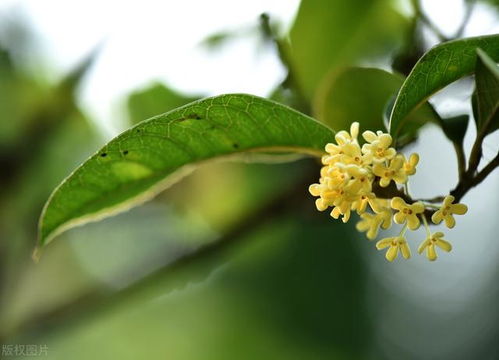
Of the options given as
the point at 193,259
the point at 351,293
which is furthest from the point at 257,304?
the point at 193,259

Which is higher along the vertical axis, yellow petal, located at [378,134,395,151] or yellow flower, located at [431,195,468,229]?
yellow petal, located at [378,134,395,151]

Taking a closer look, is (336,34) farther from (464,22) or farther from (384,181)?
(384,181)

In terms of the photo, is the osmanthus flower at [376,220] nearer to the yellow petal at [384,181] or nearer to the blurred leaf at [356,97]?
the yellow petal at [384,181]

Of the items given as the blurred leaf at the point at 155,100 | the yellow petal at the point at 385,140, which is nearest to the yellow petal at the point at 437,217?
the yellow petal at the point at 385,140

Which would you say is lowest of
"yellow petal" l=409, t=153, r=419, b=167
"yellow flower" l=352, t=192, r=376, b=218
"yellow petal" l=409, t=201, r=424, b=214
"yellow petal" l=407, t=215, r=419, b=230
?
"yellow petal" l=407, t=215, r=419, b=230

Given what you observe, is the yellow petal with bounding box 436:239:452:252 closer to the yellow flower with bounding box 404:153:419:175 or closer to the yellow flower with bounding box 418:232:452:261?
the yellow flower with bounding box 418:232:452:261

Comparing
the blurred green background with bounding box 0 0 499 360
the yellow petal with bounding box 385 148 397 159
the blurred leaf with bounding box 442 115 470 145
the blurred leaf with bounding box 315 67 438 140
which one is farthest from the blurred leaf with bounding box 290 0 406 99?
the yellow petal with bounding box 385 148 397 159

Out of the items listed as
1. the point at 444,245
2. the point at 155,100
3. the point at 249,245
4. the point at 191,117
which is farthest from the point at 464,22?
the point at 249,245
